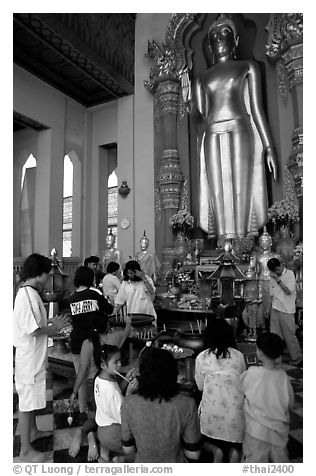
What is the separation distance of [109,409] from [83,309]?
92cm

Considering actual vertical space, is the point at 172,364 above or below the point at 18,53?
below

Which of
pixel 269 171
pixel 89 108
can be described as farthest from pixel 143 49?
pixel 269 171

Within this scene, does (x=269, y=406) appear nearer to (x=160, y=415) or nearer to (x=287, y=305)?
(x=160, y=415)

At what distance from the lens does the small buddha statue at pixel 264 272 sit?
5145 mm

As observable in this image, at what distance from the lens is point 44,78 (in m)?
8.99

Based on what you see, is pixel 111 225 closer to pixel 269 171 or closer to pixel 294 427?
pixel 269 171

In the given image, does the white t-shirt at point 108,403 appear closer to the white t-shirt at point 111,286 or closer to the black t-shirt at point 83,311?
the black t-shirt at point 83,311

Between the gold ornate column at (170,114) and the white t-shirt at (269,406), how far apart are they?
18.8ft

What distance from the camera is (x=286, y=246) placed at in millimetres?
6367

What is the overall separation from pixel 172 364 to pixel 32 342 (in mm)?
1142

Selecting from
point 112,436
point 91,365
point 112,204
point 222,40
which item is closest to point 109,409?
point 112,436

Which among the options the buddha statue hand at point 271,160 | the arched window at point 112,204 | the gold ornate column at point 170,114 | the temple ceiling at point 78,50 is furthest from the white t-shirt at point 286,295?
the arched window at point 112,204

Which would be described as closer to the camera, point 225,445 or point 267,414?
point 267,414

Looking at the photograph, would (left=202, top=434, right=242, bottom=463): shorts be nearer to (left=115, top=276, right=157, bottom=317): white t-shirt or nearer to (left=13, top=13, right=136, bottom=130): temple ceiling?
(left=115, top=276, right=157, bottom=317): white t-shirt
